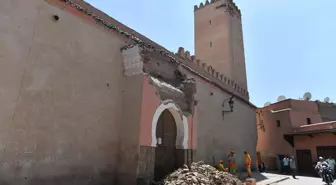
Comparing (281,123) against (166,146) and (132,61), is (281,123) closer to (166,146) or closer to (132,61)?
(166,146)

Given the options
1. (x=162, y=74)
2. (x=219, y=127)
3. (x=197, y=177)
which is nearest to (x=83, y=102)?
(x=162, y=74)

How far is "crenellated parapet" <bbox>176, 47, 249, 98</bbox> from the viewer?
13541 mm

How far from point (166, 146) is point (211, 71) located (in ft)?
26.8

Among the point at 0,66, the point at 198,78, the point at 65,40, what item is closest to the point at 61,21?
the point at 65,40

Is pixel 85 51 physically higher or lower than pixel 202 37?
lower

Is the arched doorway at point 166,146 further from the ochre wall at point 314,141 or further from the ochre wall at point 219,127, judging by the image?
the ochre wall at point 314,141

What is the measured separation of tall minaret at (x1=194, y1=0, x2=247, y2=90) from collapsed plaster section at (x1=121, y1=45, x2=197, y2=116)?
9.80 meters

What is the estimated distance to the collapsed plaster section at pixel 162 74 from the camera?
748cm

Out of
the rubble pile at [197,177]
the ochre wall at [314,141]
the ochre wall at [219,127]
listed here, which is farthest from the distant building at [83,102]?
the ochre wall at [314,141]

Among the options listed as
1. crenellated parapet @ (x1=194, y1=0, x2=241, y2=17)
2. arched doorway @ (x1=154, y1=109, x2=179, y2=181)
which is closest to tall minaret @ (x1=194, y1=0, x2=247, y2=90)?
crenellated parapet @ (x1=194, y1=0, x2=241, y2=17)

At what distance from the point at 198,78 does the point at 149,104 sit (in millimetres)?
5298

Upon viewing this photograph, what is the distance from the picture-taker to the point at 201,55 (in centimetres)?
2039

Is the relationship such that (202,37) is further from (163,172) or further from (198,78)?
(163,172)

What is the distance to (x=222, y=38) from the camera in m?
19.4
